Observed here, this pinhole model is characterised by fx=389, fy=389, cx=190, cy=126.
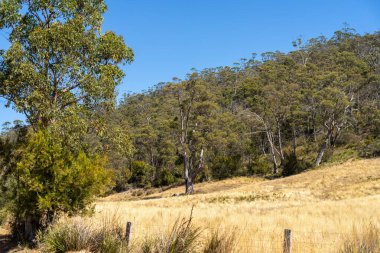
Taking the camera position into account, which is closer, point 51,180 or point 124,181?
point 51,180

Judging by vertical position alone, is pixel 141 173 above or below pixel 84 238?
above

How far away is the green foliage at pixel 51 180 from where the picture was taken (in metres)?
13.1

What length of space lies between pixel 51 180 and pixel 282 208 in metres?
14.2

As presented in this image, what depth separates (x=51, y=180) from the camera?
1352 centimetres

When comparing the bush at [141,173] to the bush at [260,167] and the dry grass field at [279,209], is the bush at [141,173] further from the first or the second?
the bush at [260,167]

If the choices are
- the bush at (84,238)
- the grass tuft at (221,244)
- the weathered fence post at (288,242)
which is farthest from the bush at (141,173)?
the weathered fence post at (288,242)

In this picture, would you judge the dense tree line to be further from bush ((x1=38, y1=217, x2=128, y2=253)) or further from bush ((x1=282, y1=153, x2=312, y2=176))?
bush ((x1=38, y1=217, x2=128, y2=253))

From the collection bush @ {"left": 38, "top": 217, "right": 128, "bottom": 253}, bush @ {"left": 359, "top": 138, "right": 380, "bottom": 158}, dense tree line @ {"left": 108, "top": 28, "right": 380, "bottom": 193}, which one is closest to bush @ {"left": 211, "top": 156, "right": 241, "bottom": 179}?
dense tree line @ {"left": 108, "top": 28, "right": 380, "bottom": 193}

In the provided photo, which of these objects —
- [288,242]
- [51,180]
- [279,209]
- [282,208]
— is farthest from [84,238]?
[282,208]

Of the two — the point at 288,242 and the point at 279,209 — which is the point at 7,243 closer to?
the point at 288,242

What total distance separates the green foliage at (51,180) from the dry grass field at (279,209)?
1174 millimetres

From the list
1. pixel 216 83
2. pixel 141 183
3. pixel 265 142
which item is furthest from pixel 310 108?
pixel 216 83

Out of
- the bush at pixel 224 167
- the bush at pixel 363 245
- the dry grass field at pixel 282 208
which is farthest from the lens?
the bush at pixel 224 167

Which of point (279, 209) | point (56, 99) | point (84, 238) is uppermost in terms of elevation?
point (56, 99)
